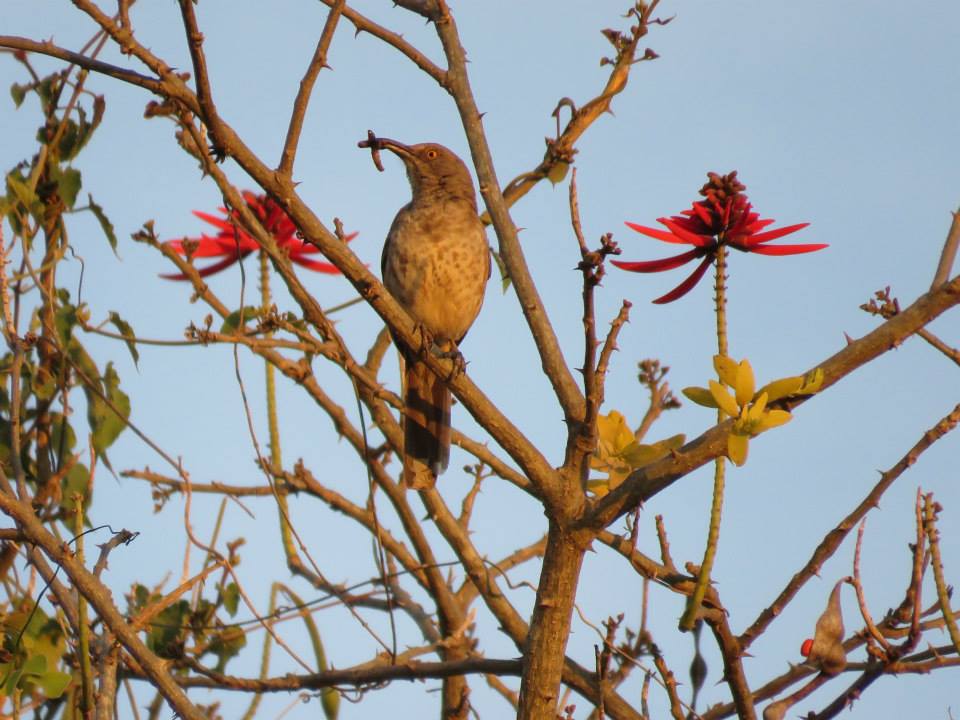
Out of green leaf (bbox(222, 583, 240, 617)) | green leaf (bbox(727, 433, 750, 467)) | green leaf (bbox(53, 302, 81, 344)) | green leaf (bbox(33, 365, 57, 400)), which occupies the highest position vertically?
green leaf (bbox(53, 302, 81, 344))

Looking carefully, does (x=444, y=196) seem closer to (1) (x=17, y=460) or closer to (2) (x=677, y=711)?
(1) (x=17, y=460)

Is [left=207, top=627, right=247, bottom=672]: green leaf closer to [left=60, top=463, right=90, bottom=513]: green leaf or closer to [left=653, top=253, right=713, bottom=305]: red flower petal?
[left=60, top=463, right=90, bottom=513]: green leaf

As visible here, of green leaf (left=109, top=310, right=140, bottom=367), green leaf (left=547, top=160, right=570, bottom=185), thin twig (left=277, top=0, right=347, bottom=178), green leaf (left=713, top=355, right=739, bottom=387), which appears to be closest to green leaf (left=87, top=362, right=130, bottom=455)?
green leaf (left=109, top=310, right=140, bottom=367)

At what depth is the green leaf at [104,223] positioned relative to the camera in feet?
13.0

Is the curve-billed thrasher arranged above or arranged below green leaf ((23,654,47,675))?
above

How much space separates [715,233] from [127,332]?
6.78ft

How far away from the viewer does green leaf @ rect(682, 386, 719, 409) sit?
254 centimetres

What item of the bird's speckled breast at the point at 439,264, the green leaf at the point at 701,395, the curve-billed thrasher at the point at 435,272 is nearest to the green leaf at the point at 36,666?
the green leaf at the point at 701,395

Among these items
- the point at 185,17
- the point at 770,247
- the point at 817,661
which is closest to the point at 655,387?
the point at 770,247

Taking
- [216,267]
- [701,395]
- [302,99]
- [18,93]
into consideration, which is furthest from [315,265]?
[701,395]

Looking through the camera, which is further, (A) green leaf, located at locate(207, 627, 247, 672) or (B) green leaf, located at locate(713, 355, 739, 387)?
(A) green leaf, located at locate(207, 627, 247, 672)

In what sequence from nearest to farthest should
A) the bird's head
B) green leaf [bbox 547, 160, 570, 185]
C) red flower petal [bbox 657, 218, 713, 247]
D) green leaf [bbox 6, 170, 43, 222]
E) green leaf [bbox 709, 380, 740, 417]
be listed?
green leaf [bbox 709, 380, 740, 417]
red flower petal [bbox 657, 218, 713, 247]
green leaf [bbox 6, 170, 43, 222]
green leaf [bbox 547, 160, 570, 185]
the bird's head

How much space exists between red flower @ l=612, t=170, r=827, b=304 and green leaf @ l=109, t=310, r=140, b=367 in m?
1.83

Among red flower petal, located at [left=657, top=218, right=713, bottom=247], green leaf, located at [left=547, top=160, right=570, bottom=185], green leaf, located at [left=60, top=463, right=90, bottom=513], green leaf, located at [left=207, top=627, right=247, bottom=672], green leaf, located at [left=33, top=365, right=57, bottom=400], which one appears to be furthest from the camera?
green leaf, located at [left=547, top=160, right=570, bottom=185]
